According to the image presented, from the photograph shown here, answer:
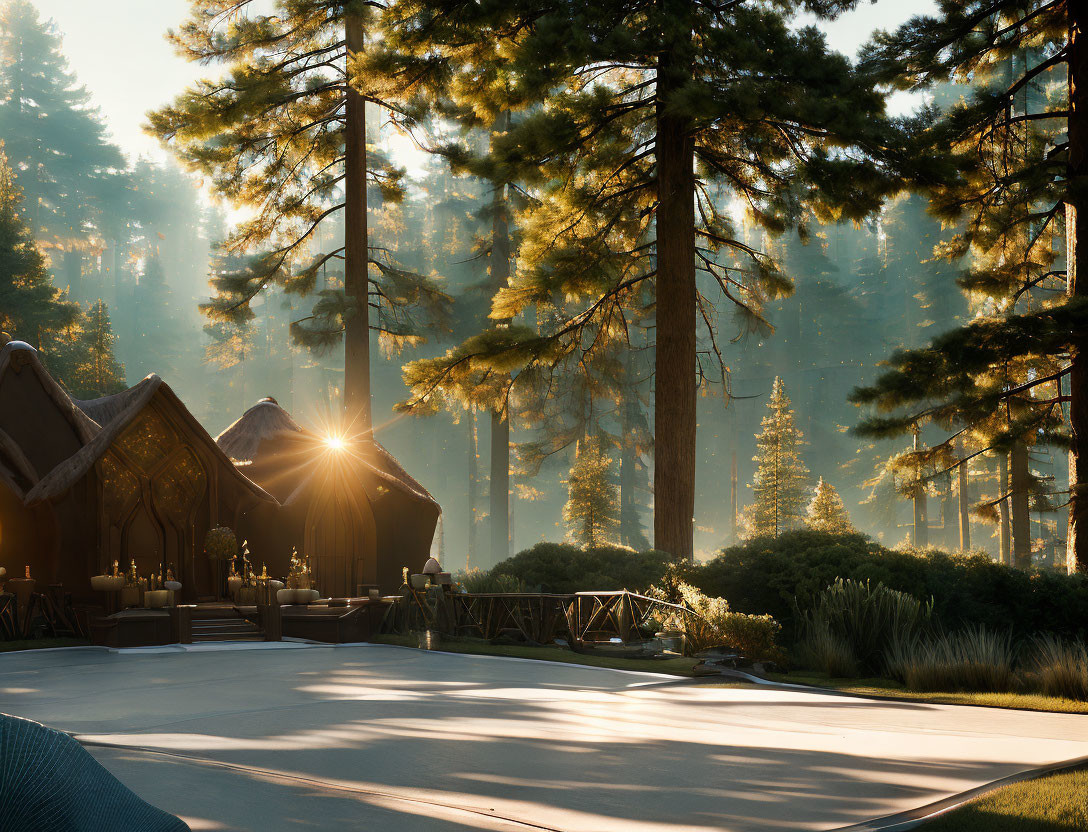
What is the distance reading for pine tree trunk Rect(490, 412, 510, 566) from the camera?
39675 millimetres

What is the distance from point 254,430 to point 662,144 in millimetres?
11643

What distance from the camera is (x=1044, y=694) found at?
33.9 ft

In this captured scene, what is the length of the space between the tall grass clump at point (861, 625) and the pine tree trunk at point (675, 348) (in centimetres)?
523

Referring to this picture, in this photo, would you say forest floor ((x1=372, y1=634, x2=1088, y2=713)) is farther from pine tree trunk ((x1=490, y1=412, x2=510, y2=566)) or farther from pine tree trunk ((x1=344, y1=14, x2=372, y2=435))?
pine tree trunk ((x1=490, y1=412, x2=510, y2=566))

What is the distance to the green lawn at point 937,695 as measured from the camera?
9.30 m

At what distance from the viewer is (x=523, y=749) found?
22.2 feet

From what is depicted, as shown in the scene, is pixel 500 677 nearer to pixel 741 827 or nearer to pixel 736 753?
pixel 736 753

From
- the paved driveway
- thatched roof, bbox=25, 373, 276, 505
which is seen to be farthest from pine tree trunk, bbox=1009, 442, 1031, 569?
thatched roof, bbox=25, 373, 276, 505

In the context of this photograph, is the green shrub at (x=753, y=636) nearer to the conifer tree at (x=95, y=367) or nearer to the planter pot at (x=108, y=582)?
the planter pot at (x=108, y=582)

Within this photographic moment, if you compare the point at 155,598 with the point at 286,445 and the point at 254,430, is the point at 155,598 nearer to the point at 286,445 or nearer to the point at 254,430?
the point at 286,445

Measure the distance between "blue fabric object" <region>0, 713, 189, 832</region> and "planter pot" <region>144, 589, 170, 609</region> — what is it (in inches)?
537

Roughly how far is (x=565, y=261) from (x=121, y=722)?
12.3 m

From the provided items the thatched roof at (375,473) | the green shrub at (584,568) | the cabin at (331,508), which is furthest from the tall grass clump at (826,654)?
the thatched roof at (375,473)

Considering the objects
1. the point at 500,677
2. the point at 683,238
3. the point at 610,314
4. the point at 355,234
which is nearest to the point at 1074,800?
the point at 500,677
